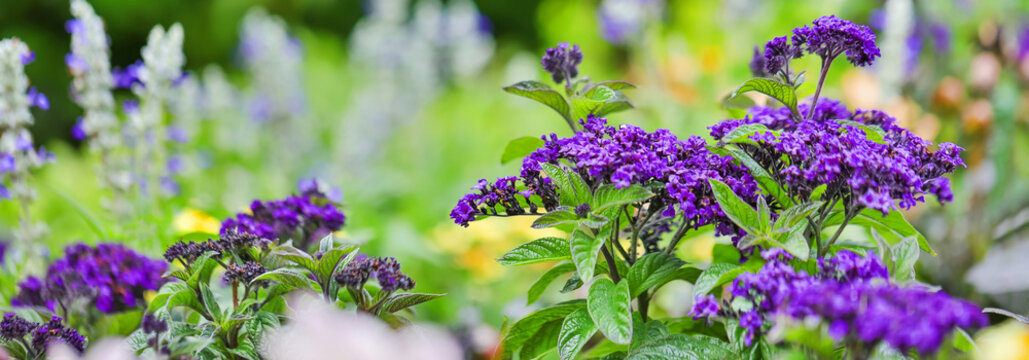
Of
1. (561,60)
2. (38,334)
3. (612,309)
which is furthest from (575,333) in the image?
(38,334)

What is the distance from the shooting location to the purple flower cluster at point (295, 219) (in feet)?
4.48

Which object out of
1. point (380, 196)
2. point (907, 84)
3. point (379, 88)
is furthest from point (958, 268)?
point (379, 88)

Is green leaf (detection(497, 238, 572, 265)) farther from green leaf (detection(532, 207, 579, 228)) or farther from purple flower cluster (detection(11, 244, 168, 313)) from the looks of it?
purple flower cluster (detection(11, 244, 168, 313))

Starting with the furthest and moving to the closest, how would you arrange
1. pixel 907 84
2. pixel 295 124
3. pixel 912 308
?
pixel 295 124, pixel 907 84, pixel 912 308

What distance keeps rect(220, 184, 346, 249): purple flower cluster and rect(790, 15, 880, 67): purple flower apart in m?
0.91

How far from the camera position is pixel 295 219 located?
4.54ft

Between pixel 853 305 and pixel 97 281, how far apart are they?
135 centimetres

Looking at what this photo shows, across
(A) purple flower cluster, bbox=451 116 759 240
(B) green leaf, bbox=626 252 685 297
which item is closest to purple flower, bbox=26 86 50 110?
(A) purple flower cluster, bbox=451 116 759 240

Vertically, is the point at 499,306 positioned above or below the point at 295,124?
below

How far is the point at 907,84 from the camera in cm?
306

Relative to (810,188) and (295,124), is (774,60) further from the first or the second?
(295,124)

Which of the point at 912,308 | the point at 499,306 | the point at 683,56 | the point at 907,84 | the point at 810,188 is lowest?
the point at 912,308

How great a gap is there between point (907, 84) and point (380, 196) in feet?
8.52

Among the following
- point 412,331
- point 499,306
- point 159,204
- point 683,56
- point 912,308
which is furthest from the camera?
point 683,56
